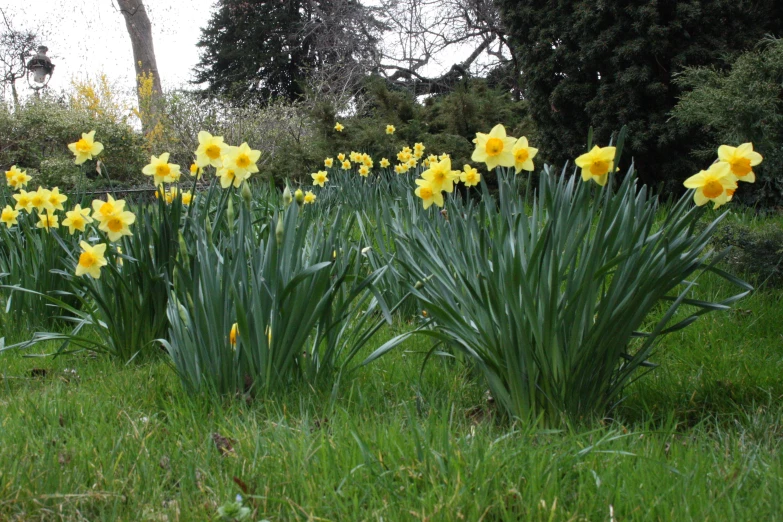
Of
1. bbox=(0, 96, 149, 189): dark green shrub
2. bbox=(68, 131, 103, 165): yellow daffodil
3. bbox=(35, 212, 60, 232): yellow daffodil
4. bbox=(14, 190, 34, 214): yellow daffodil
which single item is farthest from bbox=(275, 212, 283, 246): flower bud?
bbox=(0, 96, 149, 189): dark green shrub

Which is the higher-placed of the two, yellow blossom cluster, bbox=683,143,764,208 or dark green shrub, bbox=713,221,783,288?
yellow blossom cluster, bbox=683,143,764,208

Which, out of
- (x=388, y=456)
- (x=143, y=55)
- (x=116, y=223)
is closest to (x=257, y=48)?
(x=143, y=55)

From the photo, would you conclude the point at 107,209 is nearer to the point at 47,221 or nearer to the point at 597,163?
the point at 47,221

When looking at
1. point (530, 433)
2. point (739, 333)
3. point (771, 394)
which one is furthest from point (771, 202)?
point (530, 433)

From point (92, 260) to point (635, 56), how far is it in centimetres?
470

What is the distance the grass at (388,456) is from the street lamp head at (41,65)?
15317 mm

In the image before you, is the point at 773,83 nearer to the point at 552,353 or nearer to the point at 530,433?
the point at 552,353

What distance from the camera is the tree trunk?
542 inches

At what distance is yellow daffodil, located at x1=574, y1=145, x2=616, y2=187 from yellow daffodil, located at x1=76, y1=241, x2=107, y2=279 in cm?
174

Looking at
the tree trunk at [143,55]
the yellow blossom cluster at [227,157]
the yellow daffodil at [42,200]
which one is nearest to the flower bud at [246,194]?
the yellow blossom cluster at [227,157]

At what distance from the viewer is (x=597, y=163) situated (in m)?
1.63

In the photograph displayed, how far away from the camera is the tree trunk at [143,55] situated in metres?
13.8

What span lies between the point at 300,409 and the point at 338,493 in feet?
1.67

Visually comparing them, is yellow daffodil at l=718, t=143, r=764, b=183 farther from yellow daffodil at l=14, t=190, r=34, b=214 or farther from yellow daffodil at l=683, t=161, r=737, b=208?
yellow daffodil at l=14, t=190, r=34, b=214
